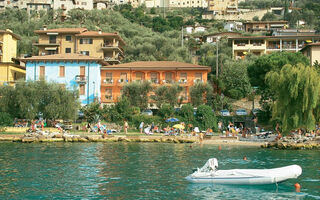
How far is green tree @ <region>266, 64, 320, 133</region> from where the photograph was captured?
3972 centimetres

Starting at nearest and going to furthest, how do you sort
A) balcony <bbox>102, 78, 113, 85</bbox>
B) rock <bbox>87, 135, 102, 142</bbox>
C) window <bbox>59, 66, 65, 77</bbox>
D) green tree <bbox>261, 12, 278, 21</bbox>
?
1. rock <bbox>87, 135, 102, 142</bbox>
2. balcony <bbox>102, 78, 113, 85</bbox>
3. window <bbox>59, 66, 65, 77</bbox>
4. green tree <bbox>261, 12, 278, 21</bbox>

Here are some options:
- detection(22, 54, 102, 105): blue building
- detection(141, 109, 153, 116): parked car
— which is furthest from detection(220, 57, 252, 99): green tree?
detection(22, 54, 102, 105): blue building

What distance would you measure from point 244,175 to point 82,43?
6231 centimetres

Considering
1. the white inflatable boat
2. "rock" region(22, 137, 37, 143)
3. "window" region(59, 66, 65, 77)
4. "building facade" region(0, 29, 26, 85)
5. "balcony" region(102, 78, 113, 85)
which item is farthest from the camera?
"building facade" region(0, 29, 26, 85)

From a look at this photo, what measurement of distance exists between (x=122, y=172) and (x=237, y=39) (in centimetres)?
6797

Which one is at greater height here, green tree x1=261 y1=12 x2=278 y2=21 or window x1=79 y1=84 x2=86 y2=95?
green tree x1=261 y1=12 x2=278 y2=21

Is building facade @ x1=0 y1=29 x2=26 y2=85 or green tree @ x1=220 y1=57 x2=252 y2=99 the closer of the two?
green tree @ x1=220 y1=57 x2=252 y2=99

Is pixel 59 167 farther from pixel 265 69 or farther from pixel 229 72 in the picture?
pixel 229 72

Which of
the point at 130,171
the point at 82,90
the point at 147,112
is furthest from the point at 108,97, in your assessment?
the point at 130,171

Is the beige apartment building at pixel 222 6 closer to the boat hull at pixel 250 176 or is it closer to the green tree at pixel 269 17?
the green tree at pixel 269 17

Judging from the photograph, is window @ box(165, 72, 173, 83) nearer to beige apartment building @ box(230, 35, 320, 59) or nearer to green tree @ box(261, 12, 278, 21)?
beige apartment building @ box(230, 35, 320, 59)

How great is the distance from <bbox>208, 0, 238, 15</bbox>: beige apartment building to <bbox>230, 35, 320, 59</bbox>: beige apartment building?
281 ft

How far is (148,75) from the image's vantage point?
6544 centimetres

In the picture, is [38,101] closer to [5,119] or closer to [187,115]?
[5,119]
